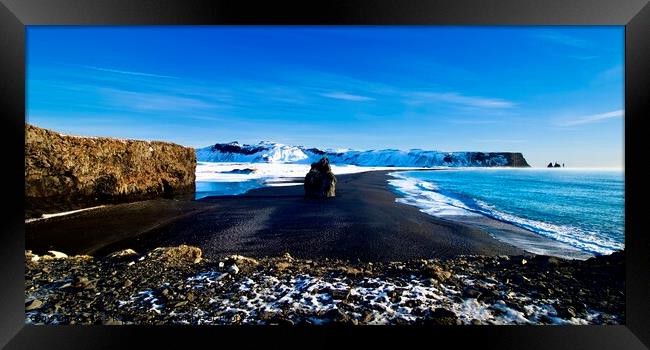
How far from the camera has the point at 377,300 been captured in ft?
12.0

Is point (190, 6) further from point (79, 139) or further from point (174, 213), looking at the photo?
point (79, 139)

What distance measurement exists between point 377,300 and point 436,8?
13.0 ft

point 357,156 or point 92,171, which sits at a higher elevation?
point 357,156

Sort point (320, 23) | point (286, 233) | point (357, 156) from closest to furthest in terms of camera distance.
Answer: point (320, 23) → point (286, 233) → point (357, 156)

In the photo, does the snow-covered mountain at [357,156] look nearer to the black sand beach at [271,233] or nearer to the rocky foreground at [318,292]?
the black sand beach at [271,233]

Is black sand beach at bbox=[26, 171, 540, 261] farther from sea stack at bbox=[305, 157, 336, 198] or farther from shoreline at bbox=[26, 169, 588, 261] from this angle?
sea stack at bbox=[305, 157, 336, 198]

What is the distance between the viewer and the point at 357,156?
135 metres

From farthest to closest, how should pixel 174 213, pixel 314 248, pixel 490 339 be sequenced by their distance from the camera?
pixel 174 213 → pixel 314 248 → pixel 490 339

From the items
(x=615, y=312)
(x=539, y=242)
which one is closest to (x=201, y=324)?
(x=615, y=312)

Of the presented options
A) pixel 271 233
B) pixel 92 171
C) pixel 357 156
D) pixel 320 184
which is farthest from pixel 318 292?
pixel 357 156

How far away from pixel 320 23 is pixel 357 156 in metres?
133

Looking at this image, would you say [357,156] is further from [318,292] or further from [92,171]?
[318,292]

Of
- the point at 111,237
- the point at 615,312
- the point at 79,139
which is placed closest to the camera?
the point at 615,312

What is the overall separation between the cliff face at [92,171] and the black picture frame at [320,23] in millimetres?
9957
